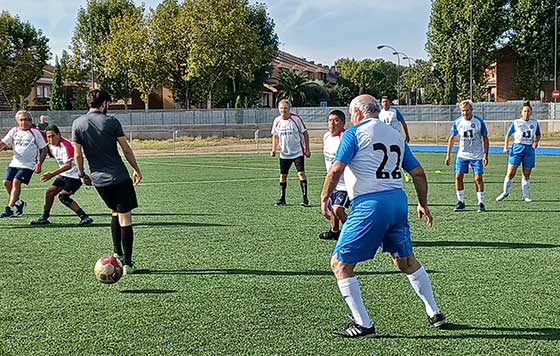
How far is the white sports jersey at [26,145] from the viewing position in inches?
502

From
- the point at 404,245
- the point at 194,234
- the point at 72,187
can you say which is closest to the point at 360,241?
the point at 404,245

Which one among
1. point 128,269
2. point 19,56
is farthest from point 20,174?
point 19,56

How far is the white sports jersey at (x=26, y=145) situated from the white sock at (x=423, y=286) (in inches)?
351

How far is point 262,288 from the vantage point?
729 cm

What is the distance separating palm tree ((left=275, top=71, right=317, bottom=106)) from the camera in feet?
274

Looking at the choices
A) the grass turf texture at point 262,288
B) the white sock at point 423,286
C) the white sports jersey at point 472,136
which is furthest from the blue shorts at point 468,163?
the white sock at point 423,286

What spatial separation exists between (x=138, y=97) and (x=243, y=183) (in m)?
60.1

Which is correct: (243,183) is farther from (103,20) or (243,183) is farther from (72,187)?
(103,20)

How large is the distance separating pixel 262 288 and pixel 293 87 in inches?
3041

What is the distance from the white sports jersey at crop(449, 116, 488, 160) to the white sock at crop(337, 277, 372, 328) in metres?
8.00

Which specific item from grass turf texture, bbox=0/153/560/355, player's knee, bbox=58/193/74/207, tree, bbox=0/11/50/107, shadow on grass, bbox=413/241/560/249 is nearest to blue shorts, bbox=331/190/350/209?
grass turf texture, bbox=0/153/560/355

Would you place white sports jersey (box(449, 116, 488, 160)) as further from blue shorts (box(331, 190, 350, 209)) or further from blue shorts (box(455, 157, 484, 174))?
blue shorts (box(331, 190, 350, 209))

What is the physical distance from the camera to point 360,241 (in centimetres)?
534

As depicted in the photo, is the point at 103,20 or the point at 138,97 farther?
A: the point at 138,97
